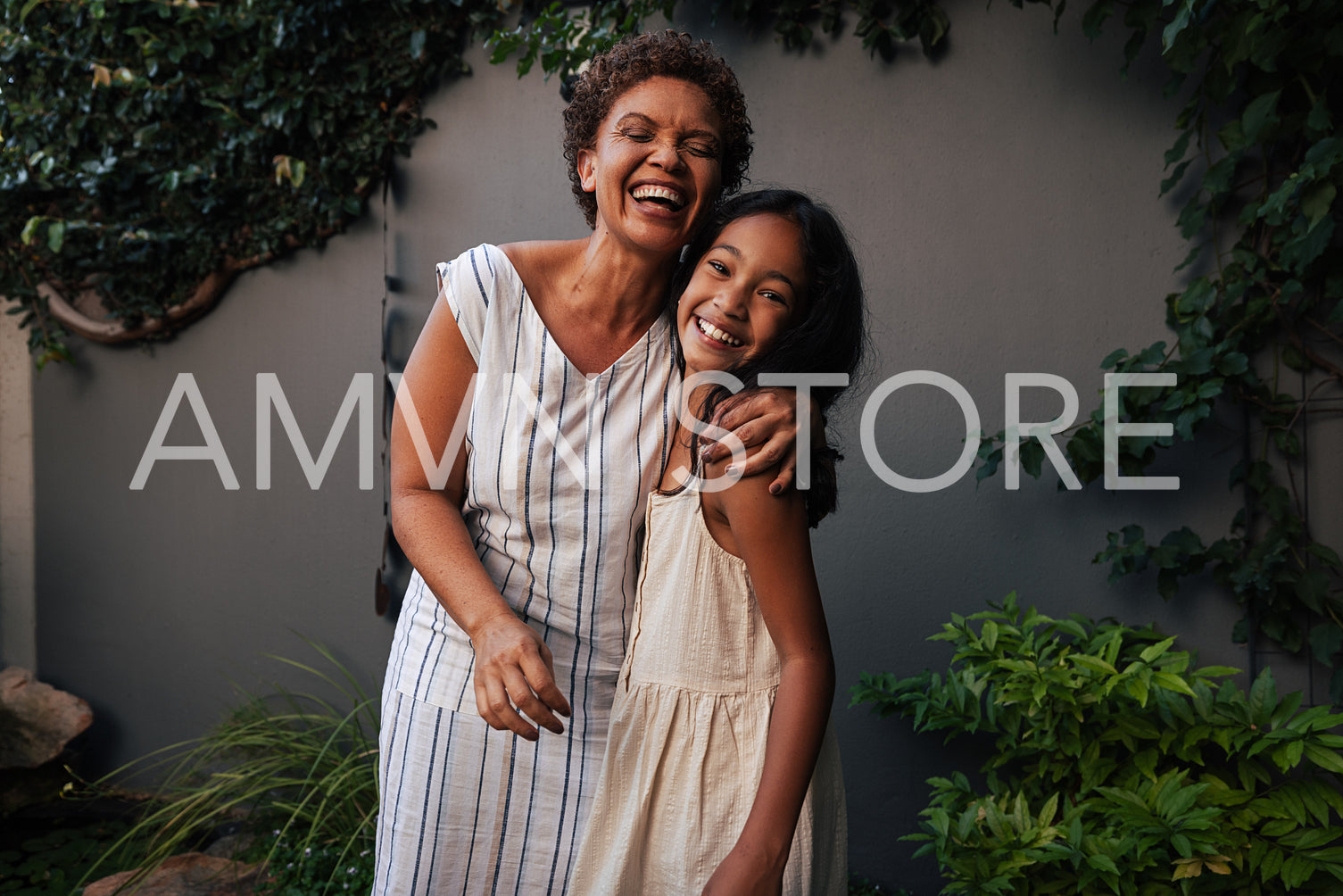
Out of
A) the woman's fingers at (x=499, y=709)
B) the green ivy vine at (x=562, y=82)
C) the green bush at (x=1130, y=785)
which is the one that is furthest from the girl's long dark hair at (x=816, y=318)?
the green ivy vine at (x=562, y=82)

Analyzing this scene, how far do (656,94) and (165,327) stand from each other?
117 inches

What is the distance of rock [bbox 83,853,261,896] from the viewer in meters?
2.81

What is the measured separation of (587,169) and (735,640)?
29.2 inches

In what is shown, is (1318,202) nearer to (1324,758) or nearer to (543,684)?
(1324,758)

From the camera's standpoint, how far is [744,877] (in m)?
1.09

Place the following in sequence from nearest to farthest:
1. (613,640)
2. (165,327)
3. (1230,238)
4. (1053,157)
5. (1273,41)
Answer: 1. (613,640)
2. (1273,41)
3. (1230,238)
4. (1053,157)
5. (165,327)

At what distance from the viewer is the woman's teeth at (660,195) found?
4.32 ft

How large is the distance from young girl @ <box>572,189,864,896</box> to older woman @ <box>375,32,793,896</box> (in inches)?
3.1

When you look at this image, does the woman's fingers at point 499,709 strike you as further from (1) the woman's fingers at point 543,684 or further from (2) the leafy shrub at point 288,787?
(2) the leafy shrub at point 288,787

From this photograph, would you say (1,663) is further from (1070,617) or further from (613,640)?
(1070,617)

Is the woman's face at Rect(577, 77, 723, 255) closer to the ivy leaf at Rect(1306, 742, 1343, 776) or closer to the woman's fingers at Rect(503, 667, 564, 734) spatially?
the woman's fingers at Rect(503, 667, 564, 734)

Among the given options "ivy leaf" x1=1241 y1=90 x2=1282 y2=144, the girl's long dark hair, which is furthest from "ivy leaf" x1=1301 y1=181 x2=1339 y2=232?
the girl's long dark hair

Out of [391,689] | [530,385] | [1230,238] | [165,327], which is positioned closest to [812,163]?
[1230,238]

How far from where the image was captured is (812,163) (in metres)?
2.75
